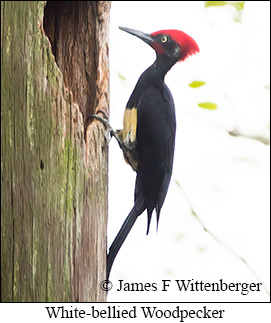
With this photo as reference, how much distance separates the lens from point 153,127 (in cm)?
201

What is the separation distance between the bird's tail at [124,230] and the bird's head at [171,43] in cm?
58

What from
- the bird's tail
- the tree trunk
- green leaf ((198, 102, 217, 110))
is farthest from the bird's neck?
the tree trunk

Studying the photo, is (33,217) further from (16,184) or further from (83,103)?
(83,103)

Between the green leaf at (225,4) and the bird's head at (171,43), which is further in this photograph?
the green leaf at (225,4)

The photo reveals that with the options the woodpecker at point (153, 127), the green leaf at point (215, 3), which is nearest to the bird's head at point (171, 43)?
the woodpecker at point (153, 127)

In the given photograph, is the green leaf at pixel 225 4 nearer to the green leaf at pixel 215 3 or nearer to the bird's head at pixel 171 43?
the green leaf at pixel 215 3

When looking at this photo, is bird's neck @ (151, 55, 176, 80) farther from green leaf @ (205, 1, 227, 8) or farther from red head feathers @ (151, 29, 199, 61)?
green leaf @ (205, 1, 227, 8)

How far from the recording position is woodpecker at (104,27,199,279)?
1.91m

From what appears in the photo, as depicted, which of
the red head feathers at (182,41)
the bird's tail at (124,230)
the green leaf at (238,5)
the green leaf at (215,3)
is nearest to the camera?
the bird's tail at (124,230)

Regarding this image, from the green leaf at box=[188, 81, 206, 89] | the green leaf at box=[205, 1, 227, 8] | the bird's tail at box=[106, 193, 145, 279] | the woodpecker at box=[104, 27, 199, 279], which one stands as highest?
the green leaf at box=[205, 1, 227, 8]

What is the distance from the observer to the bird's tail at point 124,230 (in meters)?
1.68

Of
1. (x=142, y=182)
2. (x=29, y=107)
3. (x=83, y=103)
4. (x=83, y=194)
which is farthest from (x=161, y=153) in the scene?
(x=29, y=107)

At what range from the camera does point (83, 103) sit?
5.71ft

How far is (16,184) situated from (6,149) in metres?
0.09
